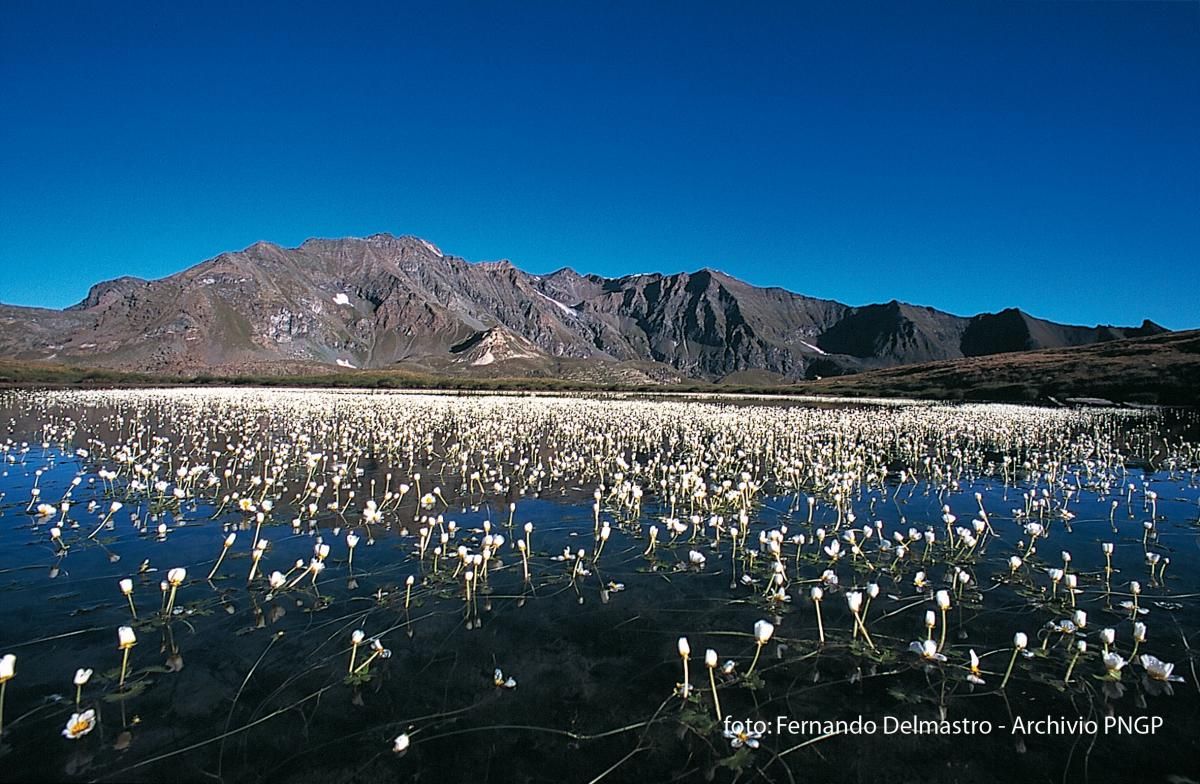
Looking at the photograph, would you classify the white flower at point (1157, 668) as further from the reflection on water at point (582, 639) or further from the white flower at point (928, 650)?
the white flower at point (928, 650)

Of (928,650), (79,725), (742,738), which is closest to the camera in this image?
(79,725)

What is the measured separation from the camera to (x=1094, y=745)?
439 cm

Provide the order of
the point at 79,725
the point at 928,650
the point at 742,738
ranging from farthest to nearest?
the point at 928,650 → the point at 742,738 → the point at 79,725

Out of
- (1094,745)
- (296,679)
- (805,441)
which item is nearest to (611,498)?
(296,679)

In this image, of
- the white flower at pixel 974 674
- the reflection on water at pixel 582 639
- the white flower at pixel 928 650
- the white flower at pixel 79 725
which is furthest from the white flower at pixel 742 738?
the white flower at pixel 79 725

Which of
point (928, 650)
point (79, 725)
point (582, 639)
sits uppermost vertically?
point (928, 650)

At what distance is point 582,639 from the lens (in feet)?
19.7

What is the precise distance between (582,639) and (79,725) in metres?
4.12

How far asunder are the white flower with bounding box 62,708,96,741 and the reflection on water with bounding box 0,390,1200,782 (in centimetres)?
2

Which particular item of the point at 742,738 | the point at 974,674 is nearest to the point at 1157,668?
the point at 974,674

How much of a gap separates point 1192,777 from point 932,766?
1.80m

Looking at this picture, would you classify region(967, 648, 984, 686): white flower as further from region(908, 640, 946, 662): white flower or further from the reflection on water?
region(908, 640, 946, 662): white flower

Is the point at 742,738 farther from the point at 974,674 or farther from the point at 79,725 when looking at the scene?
the point at 79,725

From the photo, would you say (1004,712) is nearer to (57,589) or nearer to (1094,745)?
(1094,745)
